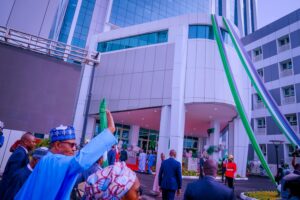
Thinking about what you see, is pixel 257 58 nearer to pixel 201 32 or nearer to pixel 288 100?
pixel 288 100

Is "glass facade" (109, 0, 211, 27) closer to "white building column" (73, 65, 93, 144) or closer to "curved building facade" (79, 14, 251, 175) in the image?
"curved building facade" (79, 14, 251, 175)

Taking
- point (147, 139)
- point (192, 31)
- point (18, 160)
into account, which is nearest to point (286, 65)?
point (192, 31)

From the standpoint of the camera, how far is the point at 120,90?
77.1 ft

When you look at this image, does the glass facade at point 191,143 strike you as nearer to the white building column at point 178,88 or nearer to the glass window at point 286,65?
the white building column at point 178,88

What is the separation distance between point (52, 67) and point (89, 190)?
14.1 m

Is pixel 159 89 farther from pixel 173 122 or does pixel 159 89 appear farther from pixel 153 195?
pixel 153 195

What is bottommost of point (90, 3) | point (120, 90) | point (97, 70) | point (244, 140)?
point (244, 140)

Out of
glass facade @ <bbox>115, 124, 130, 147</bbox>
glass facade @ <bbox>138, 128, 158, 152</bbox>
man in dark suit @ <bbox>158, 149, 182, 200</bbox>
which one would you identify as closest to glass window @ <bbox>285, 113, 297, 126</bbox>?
glass facade @ <bbox>138, 128, 158, 152</bbox>

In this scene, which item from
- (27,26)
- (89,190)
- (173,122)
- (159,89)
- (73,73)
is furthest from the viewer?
(159,89)

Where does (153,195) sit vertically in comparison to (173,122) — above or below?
below

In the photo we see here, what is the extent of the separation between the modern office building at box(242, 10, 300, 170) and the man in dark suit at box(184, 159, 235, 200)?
85.2ft

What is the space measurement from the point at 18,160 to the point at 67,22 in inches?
2006

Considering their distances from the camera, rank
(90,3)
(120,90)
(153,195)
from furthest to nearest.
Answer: (90,3) → (120,90) → (153,195)

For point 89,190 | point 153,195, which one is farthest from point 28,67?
point 89,190
